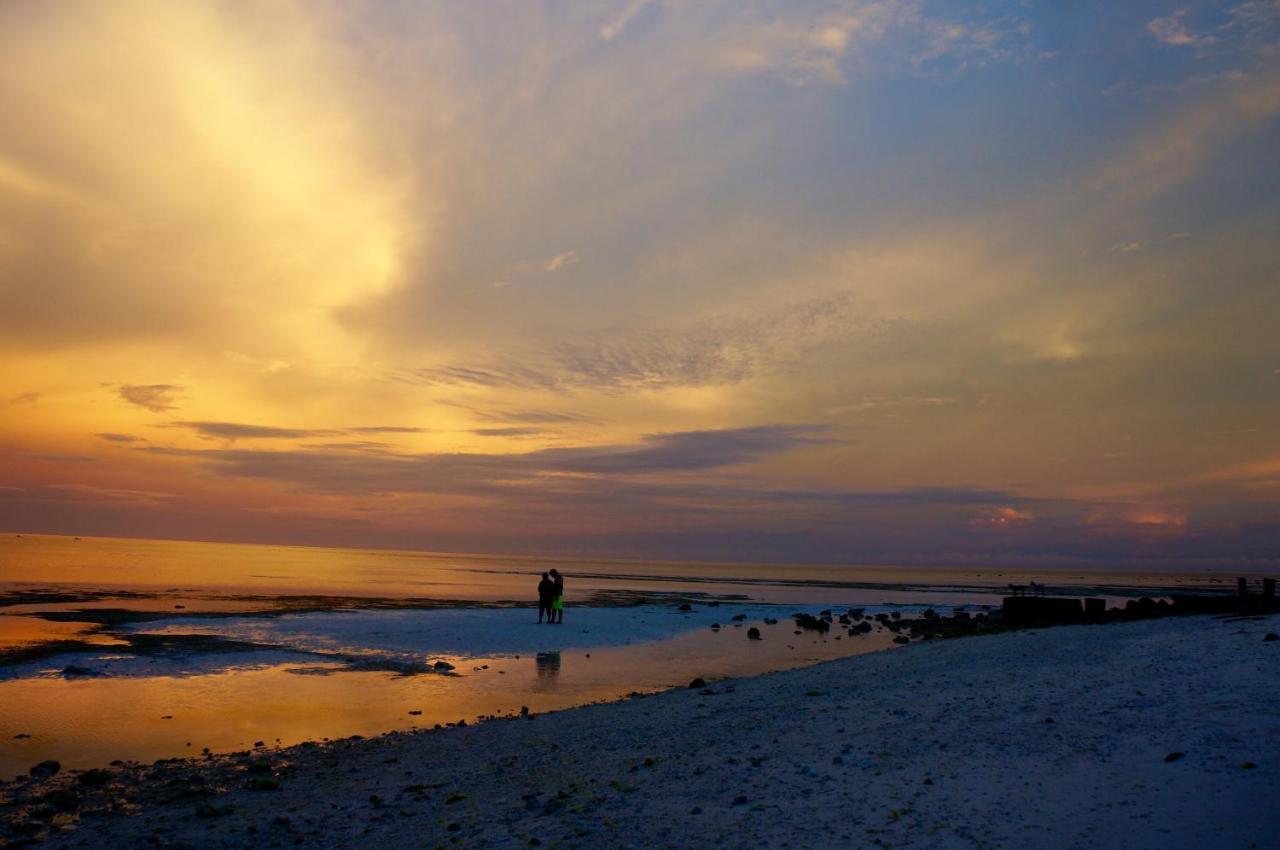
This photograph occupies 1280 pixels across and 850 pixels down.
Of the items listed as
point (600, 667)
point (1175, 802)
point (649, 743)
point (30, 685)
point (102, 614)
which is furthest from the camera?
point (102, 614)

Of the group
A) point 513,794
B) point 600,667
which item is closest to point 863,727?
point 513,794

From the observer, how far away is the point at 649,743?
14.0 m

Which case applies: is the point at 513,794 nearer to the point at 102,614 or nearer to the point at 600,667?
the point at 600,667

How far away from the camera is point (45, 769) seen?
13633 mm

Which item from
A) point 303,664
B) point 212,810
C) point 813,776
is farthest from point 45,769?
point 303,664

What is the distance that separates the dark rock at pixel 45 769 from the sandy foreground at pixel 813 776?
0.44m

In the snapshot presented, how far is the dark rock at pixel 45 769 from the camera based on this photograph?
13398 mm

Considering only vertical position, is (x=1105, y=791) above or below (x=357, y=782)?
above

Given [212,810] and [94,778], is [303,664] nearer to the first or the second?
[94,778]

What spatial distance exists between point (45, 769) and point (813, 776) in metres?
12.9

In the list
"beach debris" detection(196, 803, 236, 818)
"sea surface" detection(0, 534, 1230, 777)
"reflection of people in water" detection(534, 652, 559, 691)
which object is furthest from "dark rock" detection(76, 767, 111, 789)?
"reflection of people in water" detection(534, 652, 559, 691)

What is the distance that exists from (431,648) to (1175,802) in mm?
27577

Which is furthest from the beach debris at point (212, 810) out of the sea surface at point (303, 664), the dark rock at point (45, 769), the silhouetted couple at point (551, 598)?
the silhouetted couple at point (551, 598)

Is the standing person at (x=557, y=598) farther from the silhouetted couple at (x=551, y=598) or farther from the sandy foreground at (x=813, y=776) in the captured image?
the sandy foreground at (x=813, y=776)
